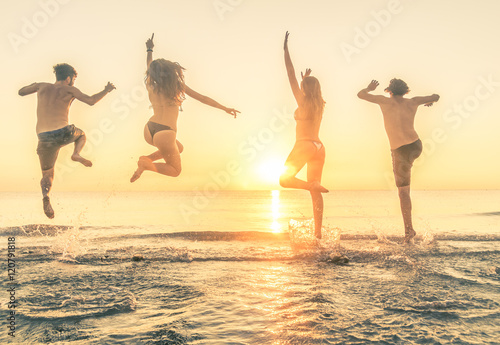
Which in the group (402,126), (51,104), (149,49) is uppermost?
(149,49)

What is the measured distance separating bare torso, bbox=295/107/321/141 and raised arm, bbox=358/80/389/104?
1.60m

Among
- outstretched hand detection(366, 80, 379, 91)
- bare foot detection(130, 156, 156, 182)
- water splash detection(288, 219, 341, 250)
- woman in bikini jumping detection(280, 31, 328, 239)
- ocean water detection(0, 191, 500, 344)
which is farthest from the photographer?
water splash detection(288, 219, 341, 250)

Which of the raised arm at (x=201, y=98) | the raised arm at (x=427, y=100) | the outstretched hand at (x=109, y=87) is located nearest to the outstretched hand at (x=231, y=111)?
the raised arm at (x=201, y=98)

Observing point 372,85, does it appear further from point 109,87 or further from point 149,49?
point 109,87

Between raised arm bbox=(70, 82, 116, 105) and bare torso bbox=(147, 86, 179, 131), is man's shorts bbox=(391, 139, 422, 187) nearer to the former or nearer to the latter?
bare torso bbox=(147, 86, 179, 131)

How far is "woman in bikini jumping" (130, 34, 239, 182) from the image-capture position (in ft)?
Answer: 19.0

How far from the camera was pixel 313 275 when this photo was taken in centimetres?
524

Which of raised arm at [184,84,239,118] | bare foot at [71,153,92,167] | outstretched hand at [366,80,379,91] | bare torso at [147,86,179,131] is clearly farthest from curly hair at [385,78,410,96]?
bare foot at [71,153,92,167]

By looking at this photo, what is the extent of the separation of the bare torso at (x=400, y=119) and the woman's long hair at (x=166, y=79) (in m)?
4.72

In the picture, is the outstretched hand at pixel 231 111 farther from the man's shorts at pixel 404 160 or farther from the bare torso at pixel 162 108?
the man's shorts at pixel 404 160

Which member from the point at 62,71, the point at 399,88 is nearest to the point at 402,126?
the point at 399,88

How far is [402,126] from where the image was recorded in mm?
7816

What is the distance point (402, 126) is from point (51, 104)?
7292 mm

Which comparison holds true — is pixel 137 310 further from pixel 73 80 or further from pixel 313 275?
pixel 73 80
